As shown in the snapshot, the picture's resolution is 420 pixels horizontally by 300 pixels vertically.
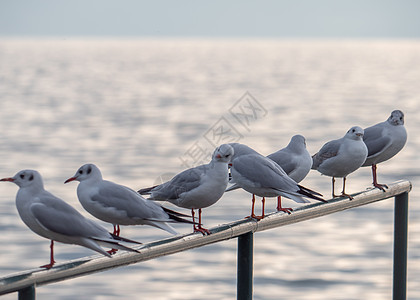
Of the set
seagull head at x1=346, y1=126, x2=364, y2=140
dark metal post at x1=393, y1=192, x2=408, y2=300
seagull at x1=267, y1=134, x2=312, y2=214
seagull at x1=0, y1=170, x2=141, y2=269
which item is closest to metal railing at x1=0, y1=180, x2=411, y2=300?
dark metal post at x1=393, y1=192, x2=408, y2=300

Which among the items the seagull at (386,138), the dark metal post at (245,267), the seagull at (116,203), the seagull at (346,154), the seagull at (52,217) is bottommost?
the dark metal post at (245,267)

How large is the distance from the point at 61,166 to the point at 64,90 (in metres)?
43.8

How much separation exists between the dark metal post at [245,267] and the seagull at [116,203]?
1.31 ft

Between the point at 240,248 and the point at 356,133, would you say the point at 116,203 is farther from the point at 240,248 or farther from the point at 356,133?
the point at 356,133

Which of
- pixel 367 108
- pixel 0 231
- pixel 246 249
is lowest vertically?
pixel 246 249

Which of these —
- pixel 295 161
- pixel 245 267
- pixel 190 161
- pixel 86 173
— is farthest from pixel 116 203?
pixel 190 161

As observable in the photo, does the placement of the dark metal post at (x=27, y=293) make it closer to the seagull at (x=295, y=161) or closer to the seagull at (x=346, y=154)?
the seagull at (x=295, y=161)

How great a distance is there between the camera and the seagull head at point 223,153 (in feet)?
18.5

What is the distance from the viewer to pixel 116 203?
5.24m

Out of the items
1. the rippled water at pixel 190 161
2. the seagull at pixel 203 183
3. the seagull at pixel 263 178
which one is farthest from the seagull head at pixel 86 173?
the rippled water at pixel 190 161

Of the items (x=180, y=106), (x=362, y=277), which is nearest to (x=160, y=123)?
(x=180, y=106)

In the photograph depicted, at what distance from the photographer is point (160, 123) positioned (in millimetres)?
41625

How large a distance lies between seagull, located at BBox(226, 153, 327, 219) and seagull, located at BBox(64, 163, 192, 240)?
100cm

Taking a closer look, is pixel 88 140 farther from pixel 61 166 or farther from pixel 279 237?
pixel 279 237
